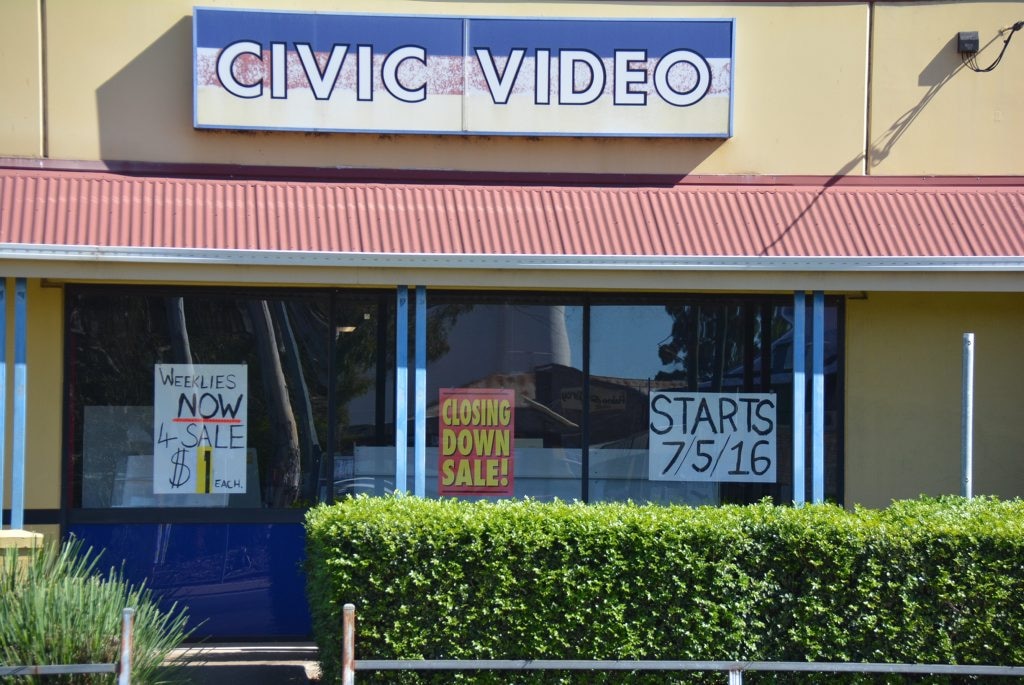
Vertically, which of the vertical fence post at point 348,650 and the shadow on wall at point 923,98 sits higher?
the shadow on wall at point 923,98

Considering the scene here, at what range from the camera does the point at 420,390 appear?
8438 mm

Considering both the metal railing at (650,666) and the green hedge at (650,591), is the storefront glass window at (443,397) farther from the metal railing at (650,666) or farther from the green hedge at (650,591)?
the metal railing at (650,666)

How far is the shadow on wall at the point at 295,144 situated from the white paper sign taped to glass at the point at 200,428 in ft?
6.06

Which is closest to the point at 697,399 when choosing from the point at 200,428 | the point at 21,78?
the point at 200,428

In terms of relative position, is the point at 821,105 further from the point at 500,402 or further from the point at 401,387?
the point at 401,387

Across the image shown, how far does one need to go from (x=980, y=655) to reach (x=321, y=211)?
5.71 m

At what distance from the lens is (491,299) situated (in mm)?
9125

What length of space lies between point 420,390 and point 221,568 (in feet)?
7.54

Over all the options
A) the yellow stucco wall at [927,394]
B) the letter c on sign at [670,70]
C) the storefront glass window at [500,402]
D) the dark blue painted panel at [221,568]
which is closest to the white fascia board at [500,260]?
the yellow stucco wall at [927,394]

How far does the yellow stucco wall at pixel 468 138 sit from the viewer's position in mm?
8883

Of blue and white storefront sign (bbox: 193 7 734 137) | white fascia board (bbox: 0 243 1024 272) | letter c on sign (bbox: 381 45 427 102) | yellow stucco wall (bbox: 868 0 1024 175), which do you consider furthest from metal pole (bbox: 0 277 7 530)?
yellow stucco wall (bbox: 868 0 1024 175)

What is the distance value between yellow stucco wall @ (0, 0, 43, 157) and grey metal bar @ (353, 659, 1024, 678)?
5.46m

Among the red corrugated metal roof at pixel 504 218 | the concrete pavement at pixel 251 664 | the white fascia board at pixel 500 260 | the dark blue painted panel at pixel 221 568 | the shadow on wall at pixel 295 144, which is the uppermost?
the shadow on wall at pixel 295 144

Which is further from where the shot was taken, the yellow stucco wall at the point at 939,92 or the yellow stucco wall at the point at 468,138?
the yellow stucco wall at the point at 939,92
